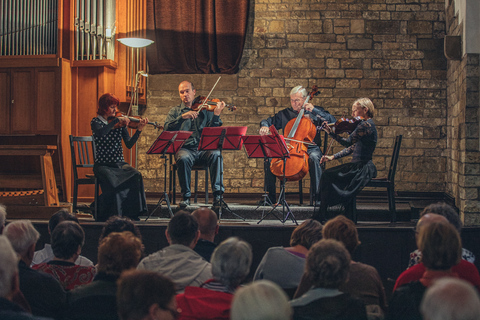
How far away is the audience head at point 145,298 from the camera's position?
1.41 meters

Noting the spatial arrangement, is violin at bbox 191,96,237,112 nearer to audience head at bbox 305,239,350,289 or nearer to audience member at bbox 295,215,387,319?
audience member at bbox 295,215,387,319

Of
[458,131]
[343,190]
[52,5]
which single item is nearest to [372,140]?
[343,190]

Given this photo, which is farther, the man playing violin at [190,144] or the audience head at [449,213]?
the man playing violin at [190,144]

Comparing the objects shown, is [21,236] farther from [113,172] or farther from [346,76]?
[346,76]

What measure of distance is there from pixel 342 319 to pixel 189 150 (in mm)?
3864

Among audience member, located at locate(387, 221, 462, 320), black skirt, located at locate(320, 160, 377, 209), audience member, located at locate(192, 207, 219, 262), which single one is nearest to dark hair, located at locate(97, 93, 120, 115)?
black skirt, located at locate(320, 160, 377, 209)

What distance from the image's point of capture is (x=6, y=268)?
148 centimetres

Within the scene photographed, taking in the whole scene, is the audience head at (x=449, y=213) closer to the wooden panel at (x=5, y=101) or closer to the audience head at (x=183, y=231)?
the audience head at (x=183, y=231)

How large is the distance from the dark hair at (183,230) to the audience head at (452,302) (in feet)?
4.70

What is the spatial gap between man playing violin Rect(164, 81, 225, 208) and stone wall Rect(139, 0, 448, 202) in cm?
135

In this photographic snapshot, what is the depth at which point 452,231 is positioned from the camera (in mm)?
1918

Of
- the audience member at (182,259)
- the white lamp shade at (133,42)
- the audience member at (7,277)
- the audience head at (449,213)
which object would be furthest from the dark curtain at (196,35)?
the audience member at (7,277)

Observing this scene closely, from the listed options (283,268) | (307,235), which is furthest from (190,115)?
(283,268)

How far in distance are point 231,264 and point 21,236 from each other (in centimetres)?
99
